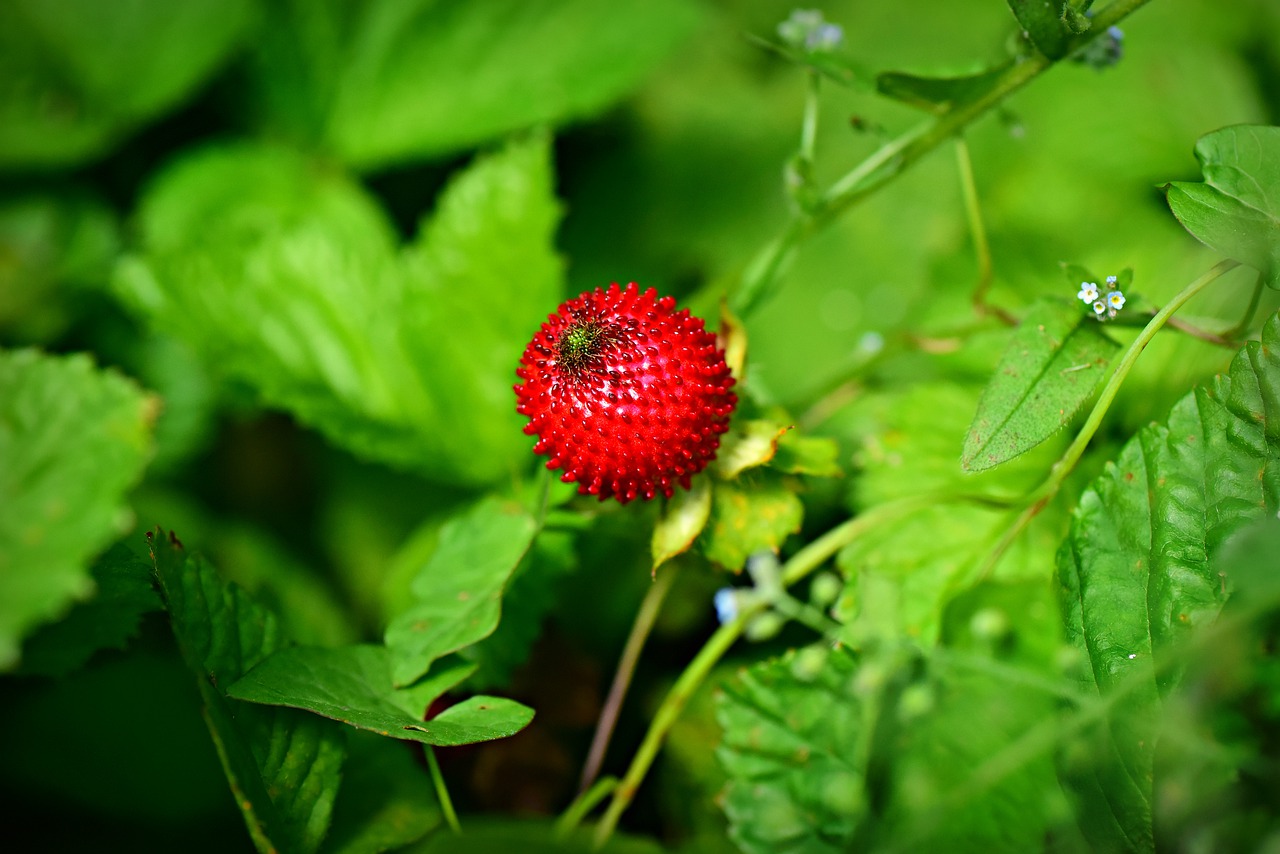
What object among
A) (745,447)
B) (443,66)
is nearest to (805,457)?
(745,447)

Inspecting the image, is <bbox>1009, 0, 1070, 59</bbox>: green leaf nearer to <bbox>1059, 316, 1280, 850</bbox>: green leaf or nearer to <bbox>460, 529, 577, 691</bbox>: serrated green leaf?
<bbox>1059, 316, 1280, 850</bbox>: green leaf

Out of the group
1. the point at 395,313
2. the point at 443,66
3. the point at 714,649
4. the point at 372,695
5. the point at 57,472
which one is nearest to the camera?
the point at 57,472

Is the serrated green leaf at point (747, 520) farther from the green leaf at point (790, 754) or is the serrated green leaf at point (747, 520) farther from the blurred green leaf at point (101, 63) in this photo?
the blurred green leaf at point (101, 63)

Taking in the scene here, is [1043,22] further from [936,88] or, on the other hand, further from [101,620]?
[101,620]

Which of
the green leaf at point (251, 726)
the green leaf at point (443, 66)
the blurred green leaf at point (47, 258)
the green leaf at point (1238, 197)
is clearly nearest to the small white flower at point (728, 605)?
the green leaf at point (251, 726)

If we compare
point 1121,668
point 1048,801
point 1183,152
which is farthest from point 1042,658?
point 1183,152
